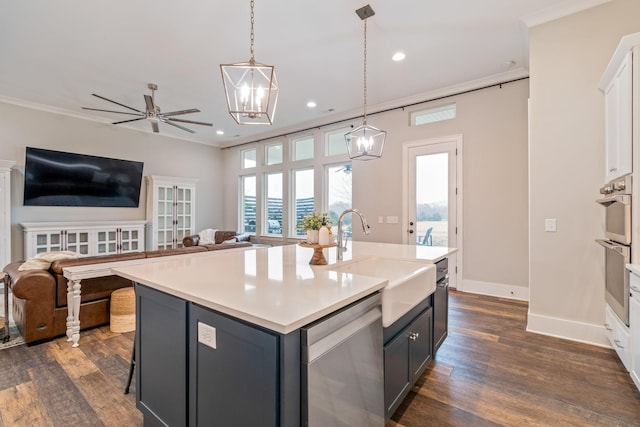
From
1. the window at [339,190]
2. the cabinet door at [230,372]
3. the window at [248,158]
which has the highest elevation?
the window at [248,158]

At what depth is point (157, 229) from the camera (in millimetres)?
6727

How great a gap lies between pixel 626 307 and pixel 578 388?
68 cm

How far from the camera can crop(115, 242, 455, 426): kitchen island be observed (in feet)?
3.50

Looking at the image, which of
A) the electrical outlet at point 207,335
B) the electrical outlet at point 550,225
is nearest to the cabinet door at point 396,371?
the electrical outlet at point 207,335

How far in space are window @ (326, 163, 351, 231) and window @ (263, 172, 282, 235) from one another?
57.9 inches

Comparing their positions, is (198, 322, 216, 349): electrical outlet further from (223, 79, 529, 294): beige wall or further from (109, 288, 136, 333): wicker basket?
(223, 79, 529, 294): beige wall

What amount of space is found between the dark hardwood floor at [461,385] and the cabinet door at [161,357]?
39 centimetres

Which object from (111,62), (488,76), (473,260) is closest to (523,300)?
(473,260)

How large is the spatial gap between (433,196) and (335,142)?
2.51 meters

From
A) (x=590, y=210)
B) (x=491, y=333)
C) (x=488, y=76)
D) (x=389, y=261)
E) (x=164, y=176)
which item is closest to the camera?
(x=389, y=261)

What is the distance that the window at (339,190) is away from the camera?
6.18 meters

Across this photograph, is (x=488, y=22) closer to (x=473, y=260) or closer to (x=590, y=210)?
(x=590, y=210)

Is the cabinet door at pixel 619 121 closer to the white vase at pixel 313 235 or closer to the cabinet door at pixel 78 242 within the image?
the white vase at pixel 313 235

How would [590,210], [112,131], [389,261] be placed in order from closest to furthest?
1. [389,261]
2. [590,210]
3. [112,131]
